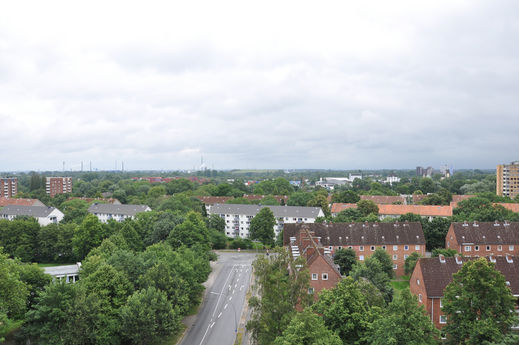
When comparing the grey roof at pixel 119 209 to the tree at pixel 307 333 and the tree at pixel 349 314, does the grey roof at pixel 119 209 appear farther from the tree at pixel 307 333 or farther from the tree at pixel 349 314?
the tree at pixel 307 333

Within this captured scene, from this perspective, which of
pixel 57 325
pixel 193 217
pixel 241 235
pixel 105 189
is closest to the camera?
pixel 57 325

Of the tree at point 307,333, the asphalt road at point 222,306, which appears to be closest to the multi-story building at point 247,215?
the asphalt road at point 222,306

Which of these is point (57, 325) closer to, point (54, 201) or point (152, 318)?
point (152, 318)

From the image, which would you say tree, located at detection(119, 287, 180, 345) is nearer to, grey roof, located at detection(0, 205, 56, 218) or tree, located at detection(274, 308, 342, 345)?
tree, located at detection(274, 308, 342, 345)

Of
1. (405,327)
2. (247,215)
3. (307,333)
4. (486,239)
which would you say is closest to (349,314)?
(405,327)

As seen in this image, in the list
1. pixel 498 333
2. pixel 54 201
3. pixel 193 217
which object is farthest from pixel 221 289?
pixel 54 201
